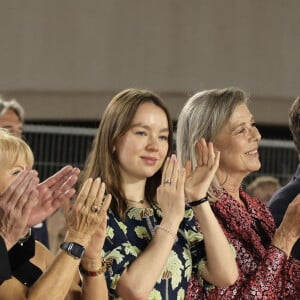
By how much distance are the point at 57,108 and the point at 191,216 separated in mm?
6161

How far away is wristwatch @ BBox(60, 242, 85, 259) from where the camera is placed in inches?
114

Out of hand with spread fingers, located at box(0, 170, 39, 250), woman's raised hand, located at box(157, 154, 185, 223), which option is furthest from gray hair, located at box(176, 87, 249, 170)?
hand with spread fingers, located at box(0, 170, 39, 250)

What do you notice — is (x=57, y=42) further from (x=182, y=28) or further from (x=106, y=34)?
(x=182, y=28)

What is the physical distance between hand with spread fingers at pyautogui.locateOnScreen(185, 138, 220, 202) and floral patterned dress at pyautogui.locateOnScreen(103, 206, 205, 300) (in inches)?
5.9

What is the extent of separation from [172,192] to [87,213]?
0.43 m

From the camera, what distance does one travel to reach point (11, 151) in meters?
3.08

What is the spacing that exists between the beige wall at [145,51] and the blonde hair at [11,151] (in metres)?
6.43

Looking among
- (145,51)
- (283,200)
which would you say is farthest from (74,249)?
(145,51)

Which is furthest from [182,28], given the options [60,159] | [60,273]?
[60,273]

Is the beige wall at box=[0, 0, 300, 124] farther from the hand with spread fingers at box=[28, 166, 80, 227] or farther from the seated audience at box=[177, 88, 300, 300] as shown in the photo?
the hand with spread fingers at box=[28, 166, 80, 227]

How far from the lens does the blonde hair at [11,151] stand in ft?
10.0

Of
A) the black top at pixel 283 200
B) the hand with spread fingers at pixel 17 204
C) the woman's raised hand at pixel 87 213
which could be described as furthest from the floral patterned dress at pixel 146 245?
the black top at pixel 283 200

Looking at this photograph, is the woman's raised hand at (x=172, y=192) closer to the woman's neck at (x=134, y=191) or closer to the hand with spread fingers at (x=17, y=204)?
the woman's neck at (x=134, y=191)

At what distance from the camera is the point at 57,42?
9.62 m
